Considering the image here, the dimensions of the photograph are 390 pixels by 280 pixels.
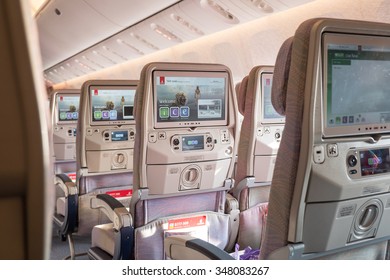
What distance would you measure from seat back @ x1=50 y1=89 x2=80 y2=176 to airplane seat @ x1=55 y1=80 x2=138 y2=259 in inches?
59.0

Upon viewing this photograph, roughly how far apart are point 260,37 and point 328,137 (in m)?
4.36

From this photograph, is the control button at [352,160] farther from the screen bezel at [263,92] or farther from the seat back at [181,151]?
the screen bezel at [263,92]

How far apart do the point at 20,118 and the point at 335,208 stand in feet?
5.08

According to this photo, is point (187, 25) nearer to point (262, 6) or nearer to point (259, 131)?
point (262, 6)

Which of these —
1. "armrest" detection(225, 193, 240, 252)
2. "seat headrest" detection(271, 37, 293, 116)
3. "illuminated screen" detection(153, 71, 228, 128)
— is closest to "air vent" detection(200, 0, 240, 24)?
"illuminated screen" detection(153, 71, 228, 128)

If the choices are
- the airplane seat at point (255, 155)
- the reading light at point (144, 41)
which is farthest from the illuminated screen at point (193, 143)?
the reading light at point (144, 41)

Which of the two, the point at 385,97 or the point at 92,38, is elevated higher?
the point at 92,38

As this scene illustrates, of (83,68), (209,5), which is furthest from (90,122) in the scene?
(83,68)

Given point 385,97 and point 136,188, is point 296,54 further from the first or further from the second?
point 136,188

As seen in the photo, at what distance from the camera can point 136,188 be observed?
3.12 metres

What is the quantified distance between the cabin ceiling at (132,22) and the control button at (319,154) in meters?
3.19

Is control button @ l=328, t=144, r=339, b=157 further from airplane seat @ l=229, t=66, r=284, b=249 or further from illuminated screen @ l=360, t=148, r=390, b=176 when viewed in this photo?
airplane seat @ l=229, t=66, r=284, b=249

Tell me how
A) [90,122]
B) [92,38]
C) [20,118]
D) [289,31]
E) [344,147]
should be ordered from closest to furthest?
[20,118]
[344,147]
[90,122]
[289,31]
[92,38]

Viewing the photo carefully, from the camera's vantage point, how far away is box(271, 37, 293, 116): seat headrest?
6.11 ft
